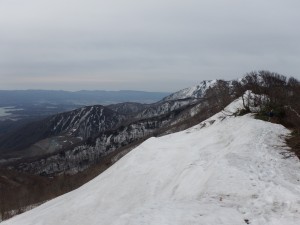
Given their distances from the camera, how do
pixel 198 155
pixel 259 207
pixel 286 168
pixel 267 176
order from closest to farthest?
1. pixel 259 207
2. pixel 267 176
3. pixel 286 168
4. pixel 198 155

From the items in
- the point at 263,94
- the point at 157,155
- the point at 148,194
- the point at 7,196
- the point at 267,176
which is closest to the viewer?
the point at 267,176

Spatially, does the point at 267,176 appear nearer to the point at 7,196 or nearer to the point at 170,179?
the point at 170,179

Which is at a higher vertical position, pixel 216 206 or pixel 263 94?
pixel 263 94

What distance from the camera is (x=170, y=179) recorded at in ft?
78.8

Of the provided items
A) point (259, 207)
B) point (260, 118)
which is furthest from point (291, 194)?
point (260, 118)

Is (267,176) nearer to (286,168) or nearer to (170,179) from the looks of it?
(286,168)

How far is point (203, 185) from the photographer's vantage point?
19141 millimetres

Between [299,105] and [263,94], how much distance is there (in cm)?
465

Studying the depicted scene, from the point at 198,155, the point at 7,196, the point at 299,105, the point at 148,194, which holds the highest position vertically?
the point at 299,105

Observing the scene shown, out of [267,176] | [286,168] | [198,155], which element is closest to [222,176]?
[267,176]

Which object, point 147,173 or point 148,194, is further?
point 147,173

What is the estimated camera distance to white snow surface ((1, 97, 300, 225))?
47.4ft

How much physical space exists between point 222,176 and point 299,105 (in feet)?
56.6

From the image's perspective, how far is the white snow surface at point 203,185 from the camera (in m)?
14.5
